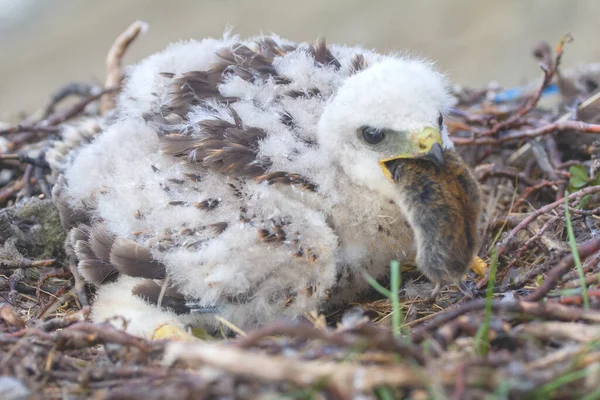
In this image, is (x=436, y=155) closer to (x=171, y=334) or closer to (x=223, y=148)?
(x=223, y=148)

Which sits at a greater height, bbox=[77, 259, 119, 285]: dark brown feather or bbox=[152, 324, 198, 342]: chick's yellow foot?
bbox=[77, 259, 119, 285]: dark brown feather

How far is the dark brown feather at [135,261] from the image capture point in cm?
235

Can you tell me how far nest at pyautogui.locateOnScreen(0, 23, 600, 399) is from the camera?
1492 millimetres

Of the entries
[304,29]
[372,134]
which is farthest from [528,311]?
[304,29]

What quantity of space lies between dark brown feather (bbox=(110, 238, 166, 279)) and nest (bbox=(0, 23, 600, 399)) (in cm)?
24

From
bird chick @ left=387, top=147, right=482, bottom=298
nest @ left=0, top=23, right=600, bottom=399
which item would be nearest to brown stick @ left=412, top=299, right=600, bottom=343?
nest @ left=0, top=23, right=600, bottom=399

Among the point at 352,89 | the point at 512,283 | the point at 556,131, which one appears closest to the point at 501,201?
the point at 556,131

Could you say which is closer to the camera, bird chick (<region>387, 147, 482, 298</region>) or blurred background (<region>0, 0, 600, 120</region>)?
bird chick (<region>387, 147, 482, 298</region>)

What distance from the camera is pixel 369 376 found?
1.49 m

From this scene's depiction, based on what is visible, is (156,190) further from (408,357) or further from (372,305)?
(408,357)

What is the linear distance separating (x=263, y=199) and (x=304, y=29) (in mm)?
8722

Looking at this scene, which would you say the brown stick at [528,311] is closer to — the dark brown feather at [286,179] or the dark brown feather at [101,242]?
the dark brown feather at [286,179]

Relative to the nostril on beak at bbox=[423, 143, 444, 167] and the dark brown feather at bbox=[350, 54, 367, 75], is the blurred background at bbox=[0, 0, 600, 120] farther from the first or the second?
the nostril on beak at bbox=[423, 143, 444, 167]

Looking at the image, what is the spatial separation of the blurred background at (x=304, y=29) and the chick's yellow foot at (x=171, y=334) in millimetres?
5742
